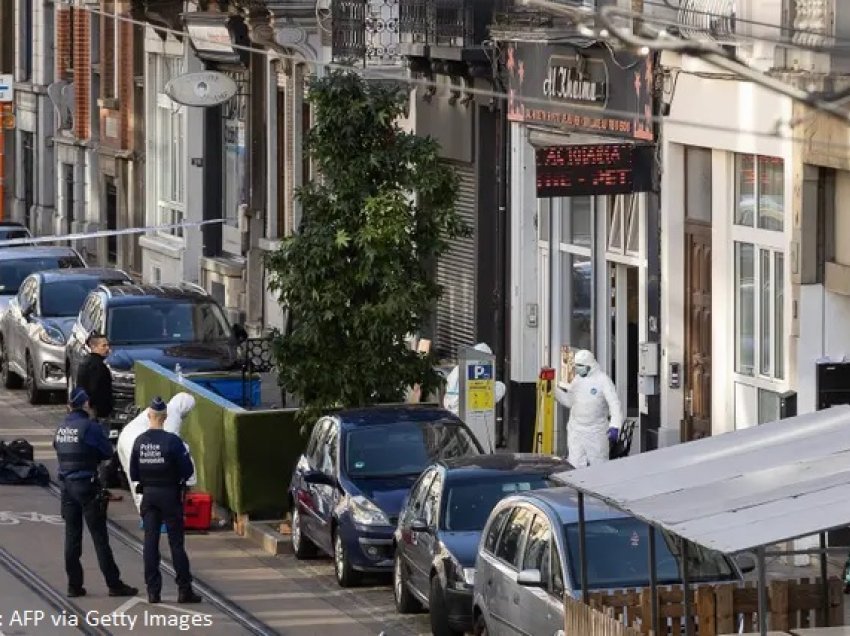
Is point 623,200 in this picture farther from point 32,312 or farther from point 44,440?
point 32,312

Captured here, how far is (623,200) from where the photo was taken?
2561cm

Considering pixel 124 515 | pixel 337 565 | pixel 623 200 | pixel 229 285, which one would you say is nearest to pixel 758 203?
pixel 623 200

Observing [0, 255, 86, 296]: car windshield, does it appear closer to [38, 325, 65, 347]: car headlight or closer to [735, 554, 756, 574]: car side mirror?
[38, 325, 65, 347]: car headlight

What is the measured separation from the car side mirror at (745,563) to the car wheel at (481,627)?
1705 millimetres

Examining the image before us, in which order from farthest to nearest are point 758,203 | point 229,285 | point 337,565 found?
1. point 229,285
2. point 758,203
3. point 337,565

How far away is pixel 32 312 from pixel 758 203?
14.7 meters

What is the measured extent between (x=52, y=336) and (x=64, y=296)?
1461 millimetres

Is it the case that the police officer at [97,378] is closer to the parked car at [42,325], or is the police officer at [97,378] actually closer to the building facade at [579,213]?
the building facade at [579,213]

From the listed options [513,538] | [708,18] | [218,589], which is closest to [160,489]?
[218,589]

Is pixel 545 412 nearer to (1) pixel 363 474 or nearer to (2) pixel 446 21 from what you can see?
(2) pixel 446 21

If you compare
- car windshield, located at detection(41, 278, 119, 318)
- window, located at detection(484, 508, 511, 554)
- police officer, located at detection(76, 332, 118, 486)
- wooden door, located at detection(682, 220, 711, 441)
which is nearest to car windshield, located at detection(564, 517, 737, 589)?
window, located at detection(484, 508, 511, 554)

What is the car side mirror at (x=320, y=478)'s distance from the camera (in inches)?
768

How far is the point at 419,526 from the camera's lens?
57.2 feet

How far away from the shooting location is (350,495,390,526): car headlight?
19.1 meters
